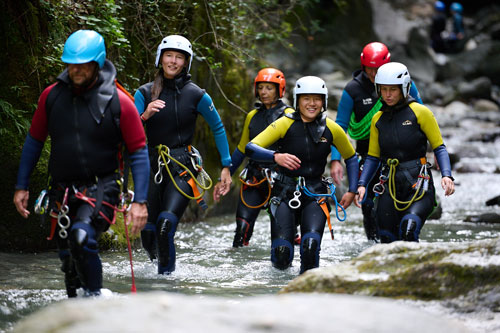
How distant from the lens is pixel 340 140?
6719mm

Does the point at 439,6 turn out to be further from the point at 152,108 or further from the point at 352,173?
the point at 152,108

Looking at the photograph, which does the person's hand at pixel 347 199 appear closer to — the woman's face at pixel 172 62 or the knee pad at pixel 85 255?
the woman's face at pixel 172 62

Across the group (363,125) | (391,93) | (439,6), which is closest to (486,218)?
(363,125)

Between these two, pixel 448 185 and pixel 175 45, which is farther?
pixel 175 45

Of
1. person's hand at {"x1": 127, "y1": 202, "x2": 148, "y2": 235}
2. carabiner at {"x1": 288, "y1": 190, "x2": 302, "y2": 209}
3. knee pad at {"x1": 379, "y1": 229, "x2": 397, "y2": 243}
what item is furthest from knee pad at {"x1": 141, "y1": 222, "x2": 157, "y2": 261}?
knee pad at {"x1": 379, "y1": 229, "x2": 397, "y2": 243}

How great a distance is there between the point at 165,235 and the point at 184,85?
1539mm

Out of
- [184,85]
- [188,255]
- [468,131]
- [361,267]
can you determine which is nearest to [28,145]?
[184,85]

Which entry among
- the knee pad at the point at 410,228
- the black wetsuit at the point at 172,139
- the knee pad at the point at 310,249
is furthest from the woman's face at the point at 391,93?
the black wetsuit at the point at 172,139

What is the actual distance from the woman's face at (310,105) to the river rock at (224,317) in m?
3.59

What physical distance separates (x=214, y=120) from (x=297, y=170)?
3.30 feet

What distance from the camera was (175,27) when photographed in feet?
33.1

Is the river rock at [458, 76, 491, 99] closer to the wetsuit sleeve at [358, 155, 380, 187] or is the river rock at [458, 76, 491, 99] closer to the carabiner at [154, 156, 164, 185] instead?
the wetsuit sleeve at [358, 155, 380, 187]

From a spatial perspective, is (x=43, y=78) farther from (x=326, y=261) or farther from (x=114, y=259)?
(x=326, y=261)

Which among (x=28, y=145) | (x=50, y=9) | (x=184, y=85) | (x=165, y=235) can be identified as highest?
(x=50, y=9)
